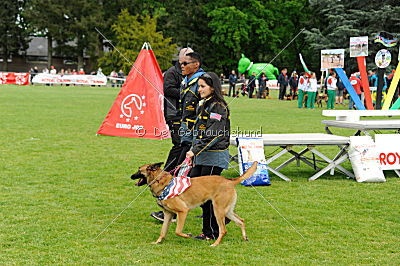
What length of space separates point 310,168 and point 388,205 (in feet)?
11.3

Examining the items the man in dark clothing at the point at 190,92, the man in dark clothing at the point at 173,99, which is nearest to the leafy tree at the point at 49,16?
the man in dark clothing at the point at 173,99

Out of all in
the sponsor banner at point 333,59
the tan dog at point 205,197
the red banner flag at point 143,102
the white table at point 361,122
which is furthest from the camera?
the sponsor banner at point 333,59

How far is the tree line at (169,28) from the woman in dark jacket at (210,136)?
55.0m

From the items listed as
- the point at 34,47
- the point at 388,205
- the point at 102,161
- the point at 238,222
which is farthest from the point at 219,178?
the point at 34,47

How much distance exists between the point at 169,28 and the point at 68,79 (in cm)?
2342

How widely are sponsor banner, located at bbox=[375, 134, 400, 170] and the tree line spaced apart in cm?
5059

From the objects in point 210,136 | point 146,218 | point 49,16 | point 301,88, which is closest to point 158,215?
point 146,218

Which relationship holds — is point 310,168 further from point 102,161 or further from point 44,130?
point 44,130

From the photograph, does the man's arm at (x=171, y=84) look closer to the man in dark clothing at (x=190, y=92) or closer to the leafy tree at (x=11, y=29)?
the man in dark clothing at (x=190, y=92)

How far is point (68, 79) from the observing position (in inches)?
2062

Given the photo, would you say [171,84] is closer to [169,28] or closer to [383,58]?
[383,58]

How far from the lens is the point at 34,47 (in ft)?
298

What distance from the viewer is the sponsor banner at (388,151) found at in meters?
10.1

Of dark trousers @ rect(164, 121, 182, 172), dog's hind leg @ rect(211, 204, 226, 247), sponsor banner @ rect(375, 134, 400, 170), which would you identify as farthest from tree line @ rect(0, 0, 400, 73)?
dog's hind leg @ rect(211, 204, 226, 247)
